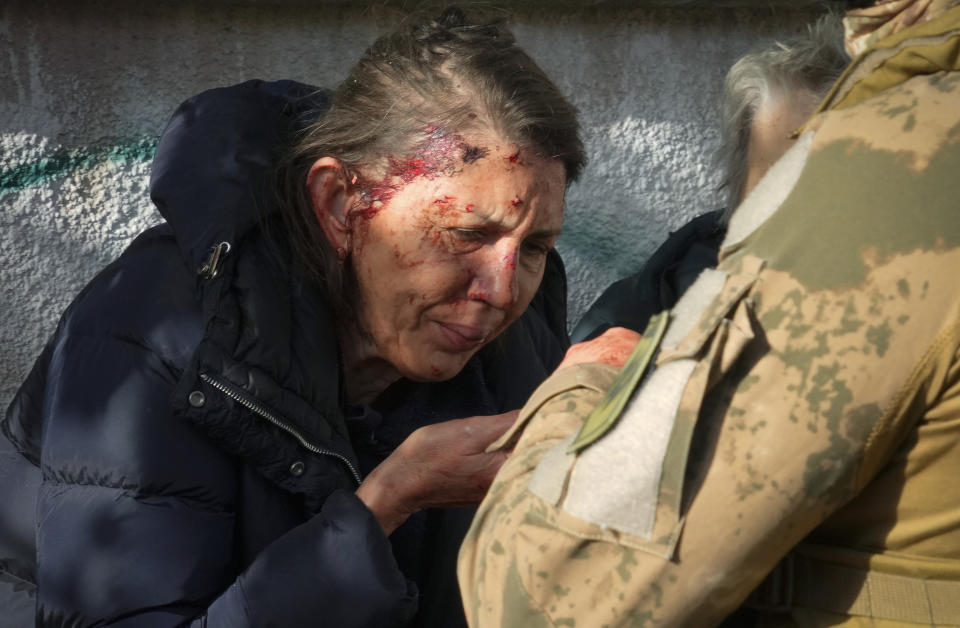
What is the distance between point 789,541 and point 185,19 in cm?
240

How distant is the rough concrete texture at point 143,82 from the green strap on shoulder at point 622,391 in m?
2.07

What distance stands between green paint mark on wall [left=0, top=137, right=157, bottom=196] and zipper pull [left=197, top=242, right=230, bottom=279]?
41.9 inches

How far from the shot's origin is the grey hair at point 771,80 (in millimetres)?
3021

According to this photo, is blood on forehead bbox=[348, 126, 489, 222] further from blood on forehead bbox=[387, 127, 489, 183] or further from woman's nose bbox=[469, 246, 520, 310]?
woman's nose bbox=[469, 246, 520, 310]

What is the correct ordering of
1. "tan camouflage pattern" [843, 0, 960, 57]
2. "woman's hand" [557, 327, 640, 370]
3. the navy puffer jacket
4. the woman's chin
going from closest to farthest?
1. "tan camouflage pattern" [843, 0, 960, 57]
2. "woman's hand" [557, 327, 640, 370]
3. the navy puffer jacket
4. the woman's chin

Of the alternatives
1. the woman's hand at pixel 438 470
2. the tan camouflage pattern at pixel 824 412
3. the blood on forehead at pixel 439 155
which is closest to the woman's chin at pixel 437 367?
the woman's hand at pixel 438 470

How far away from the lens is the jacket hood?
1894 mm

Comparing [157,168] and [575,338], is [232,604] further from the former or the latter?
[575,338]

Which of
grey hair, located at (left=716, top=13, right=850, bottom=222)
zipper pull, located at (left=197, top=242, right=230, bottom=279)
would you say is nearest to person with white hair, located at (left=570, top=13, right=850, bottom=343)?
grey hair, located at (left=716, top=13, right=850, bottom=222)

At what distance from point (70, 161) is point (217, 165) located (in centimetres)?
112

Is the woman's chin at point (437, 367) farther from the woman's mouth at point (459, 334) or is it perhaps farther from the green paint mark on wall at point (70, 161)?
the green paint mark on wall at point (70, 161)

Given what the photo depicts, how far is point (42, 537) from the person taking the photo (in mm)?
1743

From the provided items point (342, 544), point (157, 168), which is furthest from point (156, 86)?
point (342, 544)

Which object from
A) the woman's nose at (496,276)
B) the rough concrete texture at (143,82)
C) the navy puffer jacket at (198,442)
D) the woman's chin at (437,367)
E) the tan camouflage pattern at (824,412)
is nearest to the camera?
the tan camouflage pattern at (824,412)
